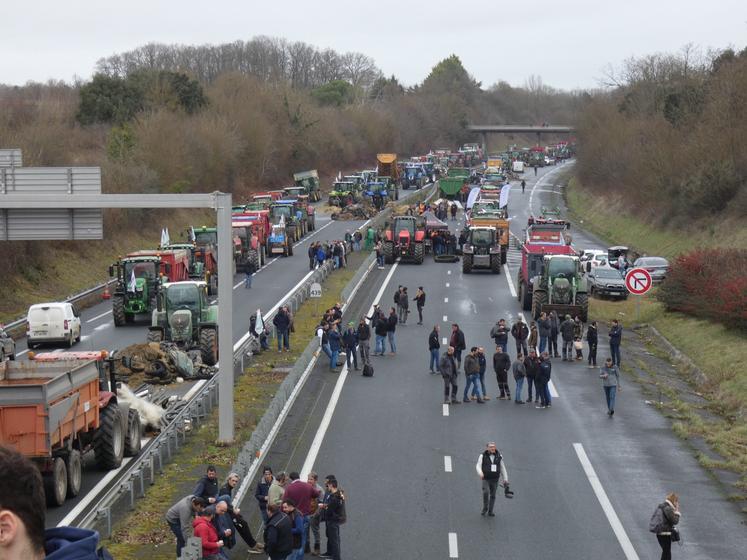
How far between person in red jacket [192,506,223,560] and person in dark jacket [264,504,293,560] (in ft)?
2.28

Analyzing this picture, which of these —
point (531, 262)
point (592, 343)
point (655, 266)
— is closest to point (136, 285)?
point (531, 262)

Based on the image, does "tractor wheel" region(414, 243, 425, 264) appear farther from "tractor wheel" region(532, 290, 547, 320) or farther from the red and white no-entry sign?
the red and white no-entry sign

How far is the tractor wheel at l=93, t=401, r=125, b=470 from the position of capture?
21172 mm

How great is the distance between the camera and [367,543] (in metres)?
17.7

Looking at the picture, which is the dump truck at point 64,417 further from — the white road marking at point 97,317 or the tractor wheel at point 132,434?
the white road marking at point 97,317

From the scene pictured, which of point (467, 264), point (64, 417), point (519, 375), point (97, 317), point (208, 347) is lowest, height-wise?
point (97, 317)

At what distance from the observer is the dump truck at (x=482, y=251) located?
183 feet

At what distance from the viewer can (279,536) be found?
50.1ft

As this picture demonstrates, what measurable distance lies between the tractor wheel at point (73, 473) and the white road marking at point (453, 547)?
21.8 ft

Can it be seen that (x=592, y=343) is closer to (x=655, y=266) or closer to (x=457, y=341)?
(x=457, y=341)

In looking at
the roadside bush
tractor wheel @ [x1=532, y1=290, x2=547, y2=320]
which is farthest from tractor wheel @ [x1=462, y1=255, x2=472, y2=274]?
tractor wheel @ [x1=532, y1=290, x2=547, y2=320]

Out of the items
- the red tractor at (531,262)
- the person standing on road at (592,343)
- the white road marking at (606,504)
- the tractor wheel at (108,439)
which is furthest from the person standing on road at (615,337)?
the tractor wheel at (108,439)

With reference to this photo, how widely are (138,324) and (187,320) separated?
9079mm

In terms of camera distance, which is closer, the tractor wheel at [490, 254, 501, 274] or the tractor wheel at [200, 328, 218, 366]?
the tractor wheel at [200, 328, 218, 366]
